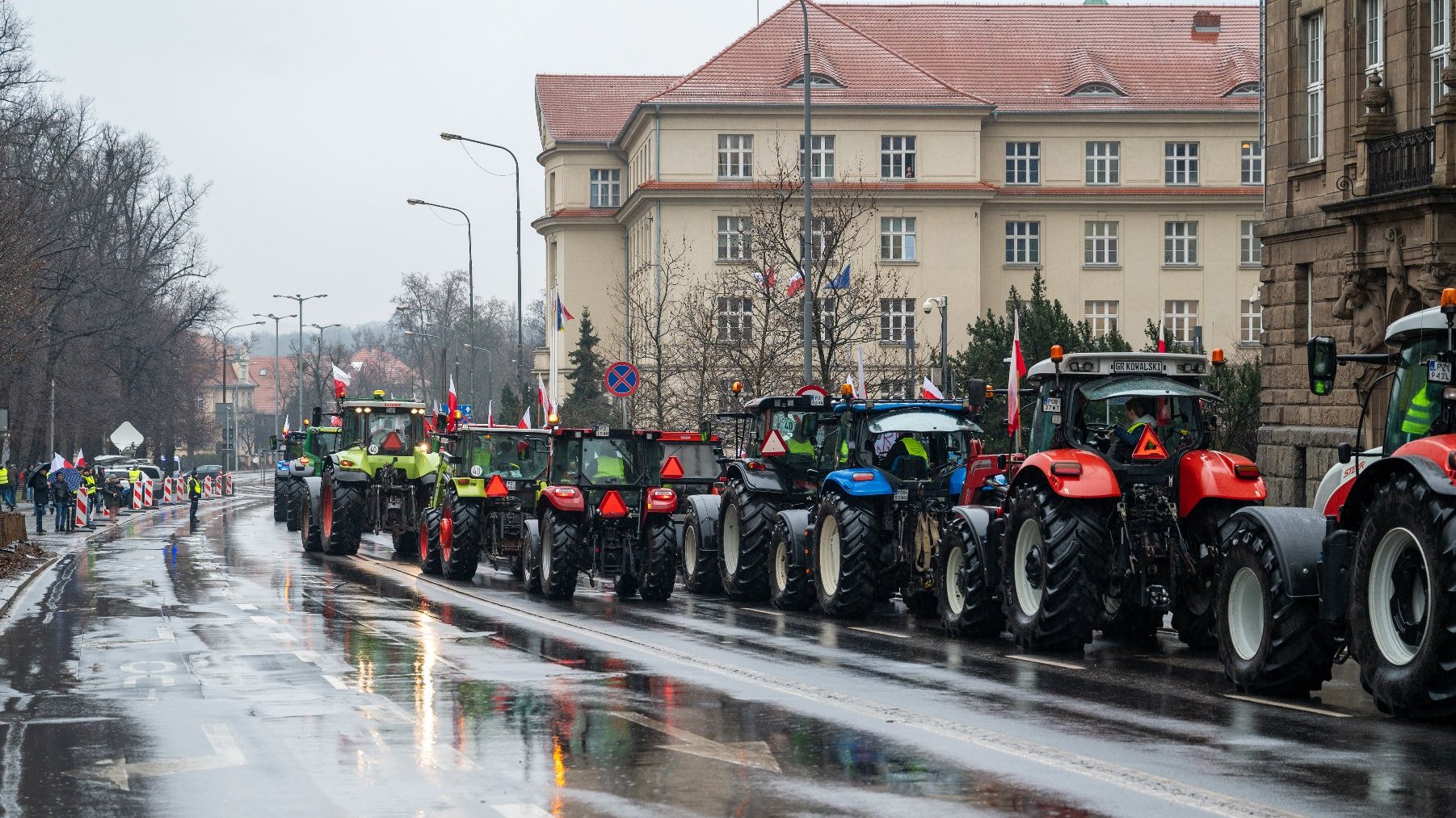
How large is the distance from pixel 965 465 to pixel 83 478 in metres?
38.0

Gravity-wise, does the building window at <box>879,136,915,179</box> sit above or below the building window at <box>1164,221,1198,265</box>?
above

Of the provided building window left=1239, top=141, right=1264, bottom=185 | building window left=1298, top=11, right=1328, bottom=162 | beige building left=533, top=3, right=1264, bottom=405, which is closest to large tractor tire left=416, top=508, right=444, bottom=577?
building window left=1298, top=11, right=1328, bottom=162

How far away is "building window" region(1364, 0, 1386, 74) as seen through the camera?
1159 inches

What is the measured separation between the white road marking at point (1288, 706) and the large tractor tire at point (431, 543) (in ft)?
55.9

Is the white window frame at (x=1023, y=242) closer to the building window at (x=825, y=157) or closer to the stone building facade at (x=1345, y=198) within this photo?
the building window at (x=825, y=157)

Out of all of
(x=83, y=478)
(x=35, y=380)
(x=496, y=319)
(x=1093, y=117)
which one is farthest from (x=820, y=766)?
(x=496, y=319)

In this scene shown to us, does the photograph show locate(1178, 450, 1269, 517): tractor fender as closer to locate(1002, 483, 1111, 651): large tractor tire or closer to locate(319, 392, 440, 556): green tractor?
locate(1002, 483, 1111, 651): large tractor tire

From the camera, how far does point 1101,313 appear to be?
73250 millimetres

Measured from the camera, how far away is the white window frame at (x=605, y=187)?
82.6 m

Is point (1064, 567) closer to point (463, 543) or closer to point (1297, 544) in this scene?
point (1297, 544)

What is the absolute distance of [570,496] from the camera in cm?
2366

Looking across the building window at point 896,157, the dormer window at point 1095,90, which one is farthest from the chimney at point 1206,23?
the building window at point 896,157

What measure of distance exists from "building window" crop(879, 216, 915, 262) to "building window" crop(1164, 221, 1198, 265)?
33.5 feet

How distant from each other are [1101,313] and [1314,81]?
1659 inches
